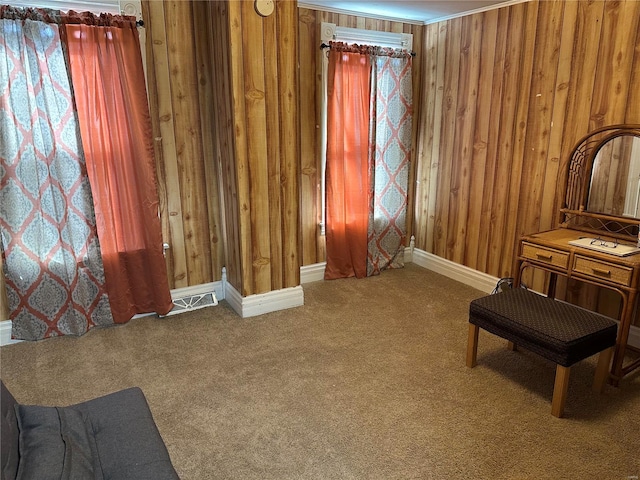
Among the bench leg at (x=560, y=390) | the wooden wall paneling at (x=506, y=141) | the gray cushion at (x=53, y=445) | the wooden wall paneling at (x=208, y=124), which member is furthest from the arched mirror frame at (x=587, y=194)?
the gray cushion at (x=53, y=445)

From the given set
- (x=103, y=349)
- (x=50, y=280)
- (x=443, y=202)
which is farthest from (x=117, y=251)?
(x=443, y=202)

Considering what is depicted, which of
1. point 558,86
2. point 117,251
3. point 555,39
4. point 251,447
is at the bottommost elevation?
point 251,447

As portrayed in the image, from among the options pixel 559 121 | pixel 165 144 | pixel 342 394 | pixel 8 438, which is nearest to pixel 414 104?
pixel 559 121

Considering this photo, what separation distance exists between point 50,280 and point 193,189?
43.7 inches

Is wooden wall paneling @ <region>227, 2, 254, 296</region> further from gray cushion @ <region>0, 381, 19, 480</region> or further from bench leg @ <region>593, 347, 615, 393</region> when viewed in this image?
bench leg @ <region>593, 347, 615, 393</region>

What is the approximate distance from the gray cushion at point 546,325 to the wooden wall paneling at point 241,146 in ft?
5.11

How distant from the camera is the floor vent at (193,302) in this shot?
11.4 ft

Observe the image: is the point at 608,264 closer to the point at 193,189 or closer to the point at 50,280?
the point at 193,189

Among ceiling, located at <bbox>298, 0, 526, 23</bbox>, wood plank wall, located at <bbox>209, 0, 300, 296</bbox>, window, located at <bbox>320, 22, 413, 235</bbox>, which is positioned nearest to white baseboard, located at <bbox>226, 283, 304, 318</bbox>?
wood plank wall, located at <bbox>209, 0, 300, 296</bbox>

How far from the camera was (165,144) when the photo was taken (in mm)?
3295

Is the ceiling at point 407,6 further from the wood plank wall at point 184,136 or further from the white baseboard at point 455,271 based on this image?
the white baseboard at point 455,271

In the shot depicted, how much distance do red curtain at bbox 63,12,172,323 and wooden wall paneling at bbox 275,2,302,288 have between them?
0.88 m

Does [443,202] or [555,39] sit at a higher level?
[555,39]

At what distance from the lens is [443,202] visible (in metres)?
4.25
